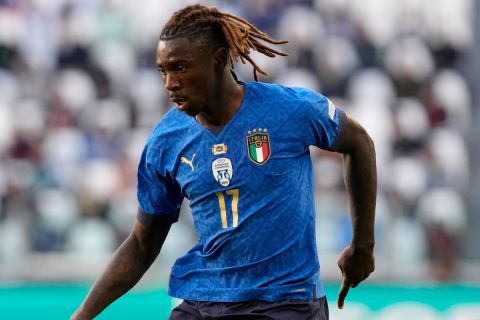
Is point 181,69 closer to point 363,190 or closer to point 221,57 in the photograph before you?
point 221,57

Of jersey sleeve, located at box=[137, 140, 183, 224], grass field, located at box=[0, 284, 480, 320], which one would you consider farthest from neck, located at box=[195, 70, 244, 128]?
grass field, located at box=[0, 284, 480, 320]

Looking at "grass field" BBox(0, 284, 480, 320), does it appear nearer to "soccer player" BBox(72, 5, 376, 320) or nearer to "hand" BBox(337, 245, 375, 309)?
"hand" BBox(337, 245, 375, 309)

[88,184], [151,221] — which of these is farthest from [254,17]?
[151,221]

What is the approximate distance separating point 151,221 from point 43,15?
26.0ft

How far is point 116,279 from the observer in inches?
172

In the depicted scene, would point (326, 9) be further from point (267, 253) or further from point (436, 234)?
point (267, 253)

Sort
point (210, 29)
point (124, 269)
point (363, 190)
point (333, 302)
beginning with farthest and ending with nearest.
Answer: point (333, 302)
point (124, 269)
point (363, 190)
point (210, 29)

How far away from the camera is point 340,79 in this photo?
11719 mm

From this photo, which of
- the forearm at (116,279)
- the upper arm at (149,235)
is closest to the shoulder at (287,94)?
the upper arm at (149,235)

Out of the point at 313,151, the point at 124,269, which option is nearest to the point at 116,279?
the point at 124,269

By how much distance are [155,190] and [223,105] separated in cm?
50

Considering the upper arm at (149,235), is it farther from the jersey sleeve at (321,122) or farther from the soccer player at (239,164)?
the jersey sleeve at (321,122)

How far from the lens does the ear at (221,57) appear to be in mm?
3990

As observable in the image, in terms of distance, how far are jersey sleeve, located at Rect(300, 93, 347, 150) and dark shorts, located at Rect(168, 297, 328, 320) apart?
629mm
